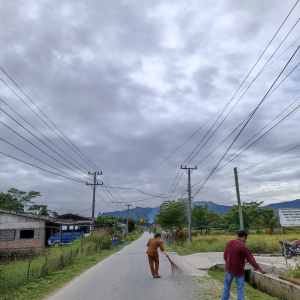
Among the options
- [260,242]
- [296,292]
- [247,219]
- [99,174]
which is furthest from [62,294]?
[247,219]

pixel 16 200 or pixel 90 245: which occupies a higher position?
pixel 16 200

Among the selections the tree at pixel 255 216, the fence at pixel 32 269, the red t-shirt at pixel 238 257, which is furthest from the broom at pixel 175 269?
the tree at pixel 255 216

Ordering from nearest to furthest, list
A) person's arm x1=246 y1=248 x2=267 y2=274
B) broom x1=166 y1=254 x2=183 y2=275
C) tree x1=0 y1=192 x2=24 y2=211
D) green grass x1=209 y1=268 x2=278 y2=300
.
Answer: person's arm x1=246 y1=248 x2=267 y2=274, green grass x1=209 y1=268 x2=278 y2=300, broom x1=166 y1=254 x2=183 y2=275, tree x1=0 y1=192 x2=24 y2=211

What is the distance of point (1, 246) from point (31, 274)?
23364mm

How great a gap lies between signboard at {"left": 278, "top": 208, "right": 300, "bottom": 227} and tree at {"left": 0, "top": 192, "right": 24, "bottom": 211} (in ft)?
192

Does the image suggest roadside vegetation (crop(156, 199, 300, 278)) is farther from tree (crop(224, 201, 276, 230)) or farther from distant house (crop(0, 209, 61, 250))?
distant house (crop(0, 209, 61, 250))

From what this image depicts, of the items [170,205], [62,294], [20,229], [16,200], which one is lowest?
[62,294]

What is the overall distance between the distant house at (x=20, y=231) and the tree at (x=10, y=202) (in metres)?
29.1

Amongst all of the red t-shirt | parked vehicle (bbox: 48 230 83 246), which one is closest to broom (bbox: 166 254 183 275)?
the red t-shirt

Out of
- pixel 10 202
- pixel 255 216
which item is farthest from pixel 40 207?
pixel 255 216

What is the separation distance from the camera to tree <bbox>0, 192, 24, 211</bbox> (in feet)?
196

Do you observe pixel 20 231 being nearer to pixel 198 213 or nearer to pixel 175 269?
pixel 175 269

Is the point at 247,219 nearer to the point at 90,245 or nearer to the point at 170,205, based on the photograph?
the point at 170,205

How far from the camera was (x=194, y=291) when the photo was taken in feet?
25.8
